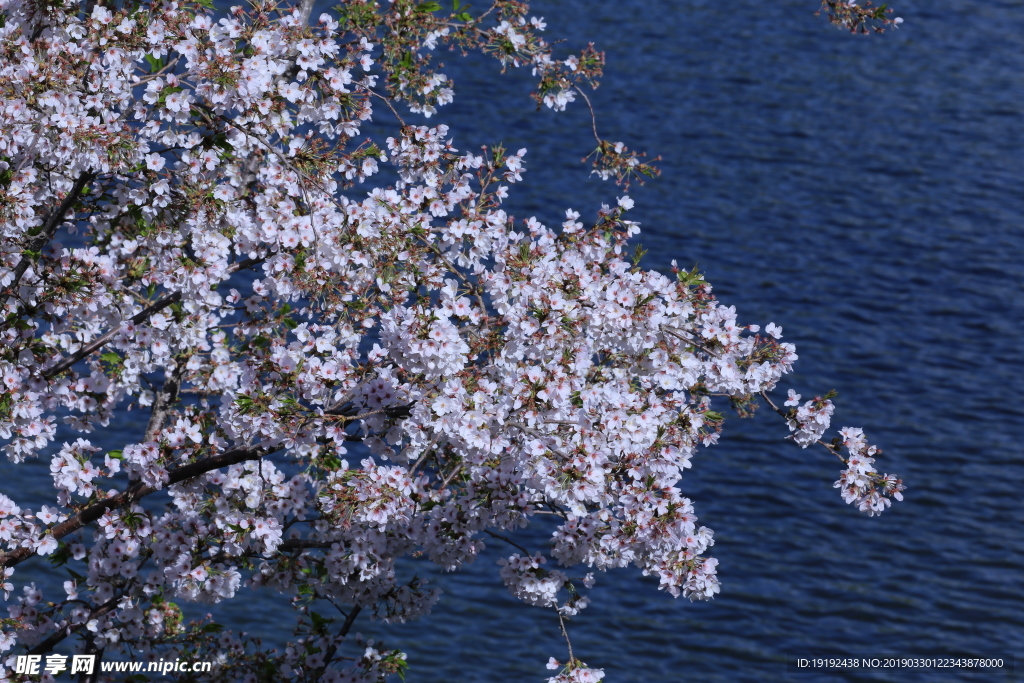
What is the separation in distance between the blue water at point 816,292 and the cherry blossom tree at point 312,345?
734 cm

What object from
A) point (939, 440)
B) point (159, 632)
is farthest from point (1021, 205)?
point (159, 632)

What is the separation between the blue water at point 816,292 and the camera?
16.5 meters

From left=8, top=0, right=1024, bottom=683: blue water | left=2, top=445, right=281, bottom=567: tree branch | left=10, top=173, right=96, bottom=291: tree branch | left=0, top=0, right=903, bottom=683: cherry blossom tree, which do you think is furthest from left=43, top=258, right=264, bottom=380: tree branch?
left=8, top=0, right=1024, bottom=683: blue water

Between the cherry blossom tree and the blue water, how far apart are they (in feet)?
24.1

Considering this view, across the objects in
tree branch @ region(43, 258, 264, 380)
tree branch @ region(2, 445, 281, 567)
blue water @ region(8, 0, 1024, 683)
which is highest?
blue water @ region(8, 0, 1024, 683)

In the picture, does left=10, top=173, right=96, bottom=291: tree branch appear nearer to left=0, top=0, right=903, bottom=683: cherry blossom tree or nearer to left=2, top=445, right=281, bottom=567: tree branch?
left=0, top=0, right=903, bottom=683: cherry blossom tree

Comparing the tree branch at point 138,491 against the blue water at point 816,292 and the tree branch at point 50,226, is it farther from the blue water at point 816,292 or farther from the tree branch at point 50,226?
the blue water at point 816,292

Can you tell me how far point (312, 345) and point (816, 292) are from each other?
695 inches

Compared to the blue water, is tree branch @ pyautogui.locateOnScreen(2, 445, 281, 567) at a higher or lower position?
lower

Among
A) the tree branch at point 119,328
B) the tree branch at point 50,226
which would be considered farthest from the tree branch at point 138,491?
the tree branch at point 50,226

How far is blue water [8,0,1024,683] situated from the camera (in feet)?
54.0

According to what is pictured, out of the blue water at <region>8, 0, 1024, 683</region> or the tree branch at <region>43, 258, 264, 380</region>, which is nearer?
the tree branch at <region>43, 258, 264, 380</region>

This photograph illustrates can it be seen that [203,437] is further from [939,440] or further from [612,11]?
[612,11]

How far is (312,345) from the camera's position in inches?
311
